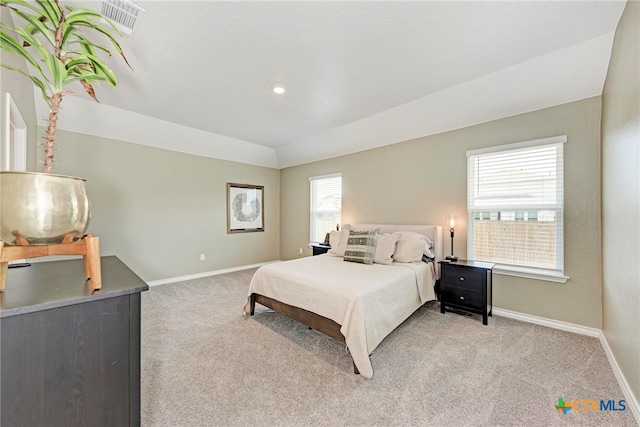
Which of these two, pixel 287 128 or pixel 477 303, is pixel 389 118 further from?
pixel 477 303

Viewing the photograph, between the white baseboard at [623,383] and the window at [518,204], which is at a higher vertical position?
the window at [518,204]

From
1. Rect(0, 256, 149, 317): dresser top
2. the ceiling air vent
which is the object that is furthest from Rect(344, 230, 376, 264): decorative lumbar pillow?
the ceiling air vent

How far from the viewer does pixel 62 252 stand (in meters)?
0.94

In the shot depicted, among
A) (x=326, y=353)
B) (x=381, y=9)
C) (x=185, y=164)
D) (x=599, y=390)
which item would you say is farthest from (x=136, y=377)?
(x=185, y=164)

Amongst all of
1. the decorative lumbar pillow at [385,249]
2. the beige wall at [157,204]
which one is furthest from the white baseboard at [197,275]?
the decorative lumbar pillow at [385,249]

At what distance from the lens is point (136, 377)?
1003 millimetres

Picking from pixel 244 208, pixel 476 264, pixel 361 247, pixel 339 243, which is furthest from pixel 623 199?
pixel 244 208

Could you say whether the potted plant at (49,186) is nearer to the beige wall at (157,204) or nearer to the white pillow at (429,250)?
the beige wall at (157,204)

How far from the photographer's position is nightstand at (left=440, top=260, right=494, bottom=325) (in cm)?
278

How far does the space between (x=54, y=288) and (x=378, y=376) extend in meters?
1.98

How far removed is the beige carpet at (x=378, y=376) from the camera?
5.11 feet

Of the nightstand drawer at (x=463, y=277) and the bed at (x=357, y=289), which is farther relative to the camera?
the nightstand drawer at (x=463, y=277)

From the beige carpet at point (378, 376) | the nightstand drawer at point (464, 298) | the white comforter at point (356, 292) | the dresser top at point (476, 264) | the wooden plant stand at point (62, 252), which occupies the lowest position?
the beige carpet at point (378, 376)

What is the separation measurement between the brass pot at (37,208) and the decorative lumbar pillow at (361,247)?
2766mm
